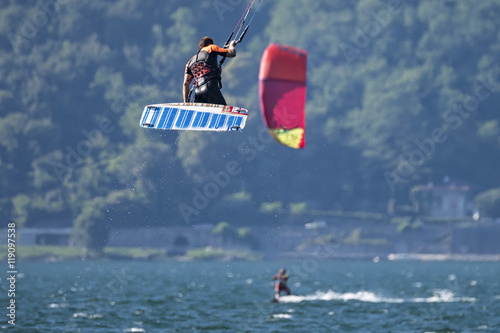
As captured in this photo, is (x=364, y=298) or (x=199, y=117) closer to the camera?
(x=199, y=117)

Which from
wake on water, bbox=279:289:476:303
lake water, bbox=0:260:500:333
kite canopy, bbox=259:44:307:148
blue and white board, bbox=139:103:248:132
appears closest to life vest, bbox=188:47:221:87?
blue and white board, bbox=139:103:248:132

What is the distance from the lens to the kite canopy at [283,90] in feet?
64.0

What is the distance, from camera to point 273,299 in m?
58.5

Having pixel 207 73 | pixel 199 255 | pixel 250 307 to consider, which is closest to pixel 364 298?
pixel 250 307

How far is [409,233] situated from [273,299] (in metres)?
99.1

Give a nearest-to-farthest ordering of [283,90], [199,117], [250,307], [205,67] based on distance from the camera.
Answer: [283,90] < [205,67] < [199,117] < [250,307]

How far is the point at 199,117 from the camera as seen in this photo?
2675 centimetres

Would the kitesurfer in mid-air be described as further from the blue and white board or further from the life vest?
the blue and white board

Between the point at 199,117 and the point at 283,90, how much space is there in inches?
290

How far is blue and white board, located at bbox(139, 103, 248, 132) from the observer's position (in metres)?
26.5

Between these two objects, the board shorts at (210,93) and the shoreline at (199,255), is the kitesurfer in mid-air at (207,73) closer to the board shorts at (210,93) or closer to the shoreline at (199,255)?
the board shorts at (210,93)

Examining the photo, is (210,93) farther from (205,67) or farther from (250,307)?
(250,307)

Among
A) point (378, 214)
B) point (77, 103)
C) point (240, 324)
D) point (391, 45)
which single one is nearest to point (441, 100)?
point (391, 45)

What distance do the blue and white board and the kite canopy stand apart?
6334 mm
